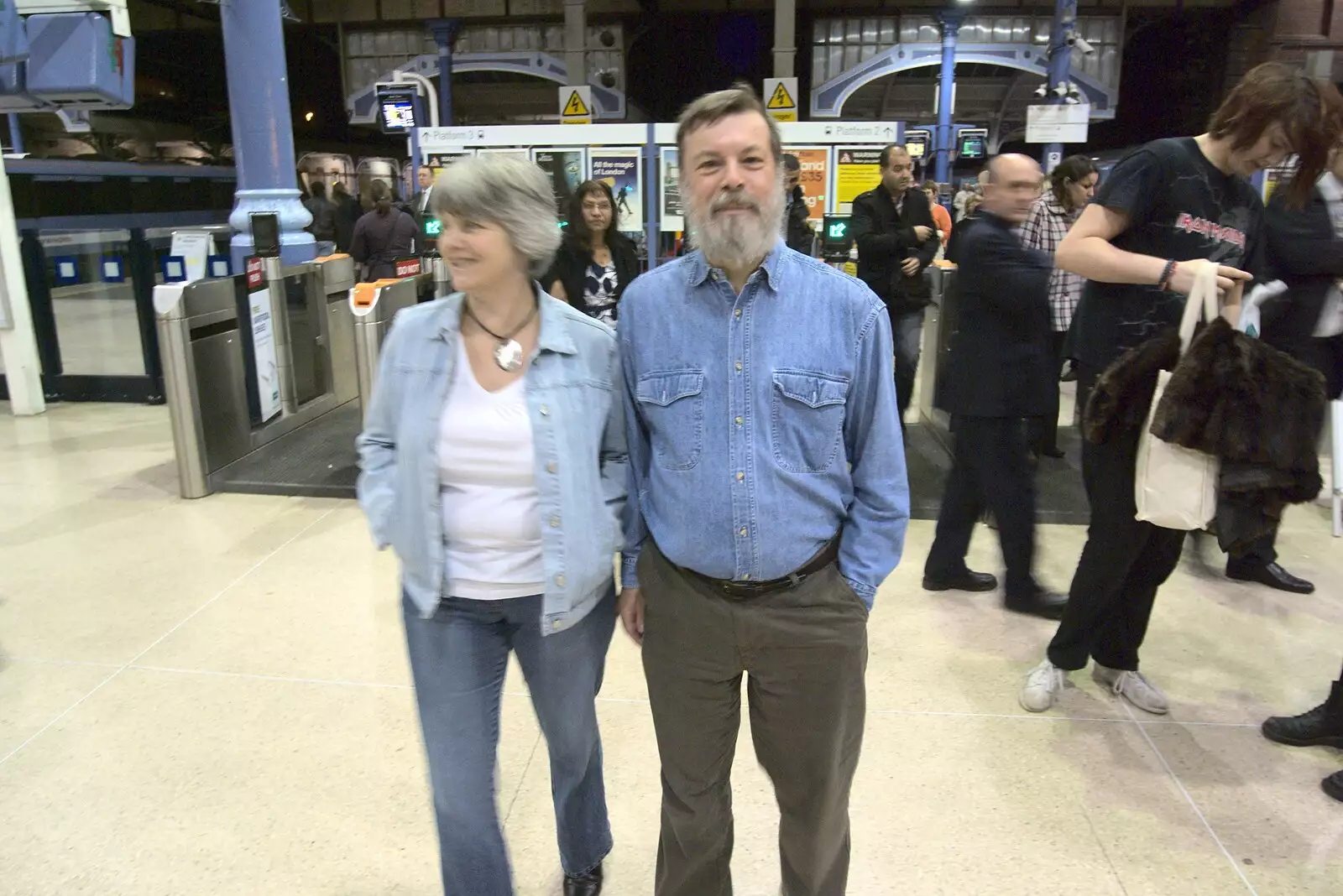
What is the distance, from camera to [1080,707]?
3088 mm

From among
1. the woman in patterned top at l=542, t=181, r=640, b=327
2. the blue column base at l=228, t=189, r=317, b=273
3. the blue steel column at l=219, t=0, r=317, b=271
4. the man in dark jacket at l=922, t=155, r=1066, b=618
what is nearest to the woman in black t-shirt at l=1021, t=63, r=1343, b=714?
the man in dark jacket at l=922, t=155, r=1066, b=618

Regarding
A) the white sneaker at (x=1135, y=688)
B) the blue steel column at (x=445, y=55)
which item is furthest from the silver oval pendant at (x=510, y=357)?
the blue steel column at (x=445, y=55)

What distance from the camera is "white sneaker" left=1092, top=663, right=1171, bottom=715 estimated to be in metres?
3.05

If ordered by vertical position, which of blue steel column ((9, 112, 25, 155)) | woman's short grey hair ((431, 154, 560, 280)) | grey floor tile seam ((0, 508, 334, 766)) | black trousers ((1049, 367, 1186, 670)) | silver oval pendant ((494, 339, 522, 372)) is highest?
blue steel column ((9, 112, 25, 155))

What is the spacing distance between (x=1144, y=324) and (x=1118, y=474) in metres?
0.45

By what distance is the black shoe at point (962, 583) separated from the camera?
158 inches

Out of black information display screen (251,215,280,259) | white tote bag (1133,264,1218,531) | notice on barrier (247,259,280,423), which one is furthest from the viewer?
black information display screen (251,215,280,259)

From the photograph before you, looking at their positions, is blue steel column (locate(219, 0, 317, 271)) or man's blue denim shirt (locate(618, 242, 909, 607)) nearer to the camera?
man's blue denim shirt (locate(618, 242, 909, 607))

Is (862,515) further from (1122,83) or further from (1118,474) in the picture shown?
(1122,83)

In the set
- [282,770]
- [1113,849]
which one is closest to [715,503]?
[1113,849]

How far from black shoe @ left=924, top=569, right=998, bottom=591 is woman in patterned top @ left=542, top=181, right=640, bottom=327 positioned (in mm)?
1816

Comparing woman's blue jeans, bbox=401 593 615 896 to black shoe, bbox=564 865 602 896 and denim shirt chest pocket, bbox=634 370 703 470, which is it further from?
denim shirt chest pocket, bbox=634 370 703 470

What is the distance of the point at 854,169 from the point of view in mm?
8297

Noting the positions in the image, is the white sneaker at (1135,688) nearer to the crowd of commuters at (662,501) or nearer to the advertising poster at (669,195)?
the crowd of commuters at (662,501)
